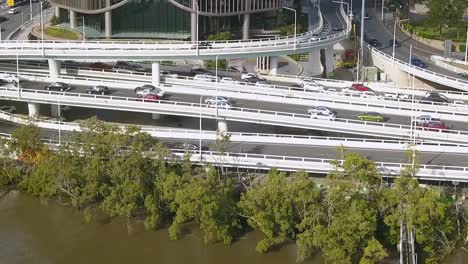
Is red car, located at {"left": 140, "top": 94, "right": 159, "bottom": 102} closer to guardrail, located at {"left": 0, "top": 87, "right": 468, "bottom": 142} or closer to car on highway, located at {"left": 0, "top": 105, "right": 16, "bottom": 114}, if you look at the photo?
guardrail, located at {"left": 0, "top": 87, "right": 468, "bottom": 142}

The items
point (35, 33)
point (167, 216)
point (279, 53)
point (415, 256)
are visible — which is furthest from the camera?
point (35, 33)

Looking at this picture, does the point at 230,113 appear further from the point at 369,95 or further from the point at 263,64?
the point at 263,64

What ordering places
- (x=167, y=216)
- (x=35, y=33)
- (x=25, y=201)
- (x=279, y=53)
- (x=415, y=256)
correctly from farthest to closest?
(x=35, y=33), (x=279, y=53), (x=25, y=201), (x=167, y=216), (x=415, y=256)

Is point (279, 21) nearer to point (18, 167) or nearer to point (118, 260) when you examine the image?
point (18, 167)

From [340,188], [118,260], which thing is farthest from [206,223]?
[340,188]

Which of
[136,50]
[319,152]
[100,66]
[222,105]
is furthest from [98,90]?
[319,152]

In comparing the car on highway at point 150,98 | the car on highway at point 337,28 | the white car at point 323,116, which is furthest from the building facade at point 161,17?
the white car at point 323,116

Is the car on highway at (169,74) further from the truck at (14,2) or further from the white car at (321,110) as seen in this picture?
the truck at (14,2)
